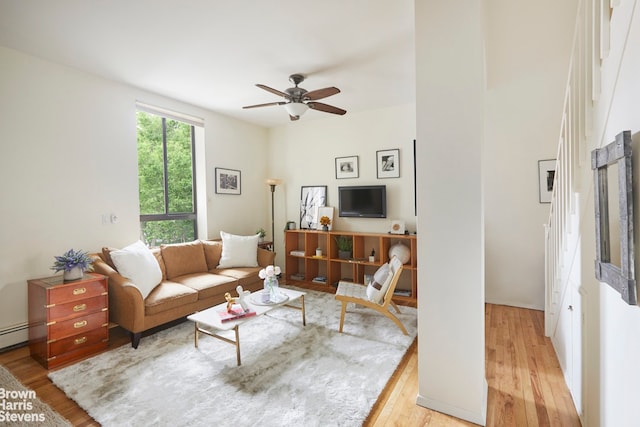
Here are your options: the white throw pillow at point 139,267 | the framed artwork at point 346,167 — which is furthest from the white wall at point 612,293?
the white throw pillow at point 139,267

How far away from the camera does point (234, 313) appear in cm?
262

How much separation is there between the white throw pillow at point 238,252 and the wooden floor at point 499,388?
4.77 ft

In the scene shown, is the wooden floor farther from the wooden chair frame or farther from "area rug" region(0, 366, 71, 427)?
the wooden chair frame

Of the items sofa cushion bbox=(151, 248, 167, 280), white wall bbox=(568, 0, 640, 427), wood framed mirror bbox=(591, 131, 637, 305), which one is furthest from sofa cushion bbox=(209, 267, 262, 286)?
wood framed mirror bbox=(591, 131, 637, 305)

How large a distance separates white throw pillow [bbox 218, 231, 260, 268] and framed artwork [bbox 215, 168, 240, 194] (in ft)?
2.81

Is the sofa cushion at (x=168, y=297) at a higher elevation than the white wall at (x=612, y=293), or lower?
lower

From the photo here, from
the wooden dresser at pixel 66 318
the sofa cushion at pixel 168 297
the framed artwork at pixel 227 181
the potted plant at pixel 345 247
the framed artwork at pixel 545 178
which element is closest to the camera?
the wooden dresser at pixel 66 318

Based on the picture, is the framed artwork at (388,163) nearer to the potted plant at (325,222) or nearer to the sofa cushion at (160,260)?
the potted plant at (325,222)

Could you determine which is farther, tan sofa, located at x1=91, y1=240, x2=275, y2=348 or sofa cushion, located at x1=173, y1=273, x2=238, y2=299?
sofa cushion, located at x1=173, y1=273, x2=238, y2=299

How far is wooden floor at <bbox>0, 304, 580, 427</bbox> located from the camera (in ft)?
5.95

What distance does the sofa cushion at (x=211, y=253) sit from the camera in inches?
163

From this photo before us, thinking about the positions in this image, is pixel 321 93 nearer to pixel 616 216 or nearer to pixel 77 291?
pixel 616 216

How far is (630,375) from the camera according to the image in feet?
3.47

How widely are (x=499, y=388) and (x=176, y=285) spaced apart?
3.20 m
